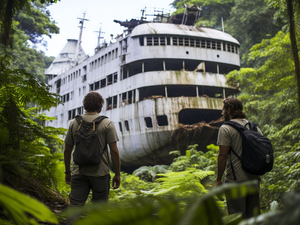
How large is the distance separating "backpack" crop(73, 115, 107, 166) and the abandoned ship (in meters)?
16.2

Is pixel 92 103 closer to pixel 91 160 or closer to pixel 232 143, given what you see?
pixel 91 160

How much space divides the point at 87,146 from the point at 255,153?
1.65 metres

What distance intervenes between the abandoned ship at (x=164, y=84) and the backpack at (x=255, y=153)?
16213 millimetres

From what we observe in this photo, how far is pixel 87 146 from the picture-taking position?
328cm

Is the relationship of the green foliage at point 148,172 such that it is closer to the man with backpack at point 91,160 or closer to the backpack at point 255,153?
the man with backpack at point 91,160

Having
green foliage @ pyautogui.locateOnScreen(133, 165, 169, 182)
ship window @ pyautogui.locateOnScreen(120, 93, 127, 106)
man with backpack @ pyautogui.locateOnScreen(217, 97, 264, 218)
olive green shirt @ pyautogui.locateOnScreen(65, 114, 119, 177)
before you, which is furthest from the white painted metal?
man with backpack @ pyautogui.locateOnScreen(217, 97, 264, 218)

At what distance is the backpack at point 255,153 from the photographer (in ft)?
9.75

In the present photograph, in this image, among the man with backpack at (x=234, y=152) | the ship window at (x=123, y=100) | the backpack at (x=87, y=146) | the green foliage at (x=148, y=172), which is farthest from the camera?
the ship window at (x=123, y=100)

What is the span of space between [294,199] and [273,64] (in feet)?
46.8

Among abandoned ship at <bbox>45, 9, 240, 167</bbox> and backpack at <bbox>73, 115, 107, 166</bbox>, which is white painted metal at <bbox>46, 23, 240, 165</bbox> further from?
backpack at <bbox>73, 115, 107, 166</bbox>

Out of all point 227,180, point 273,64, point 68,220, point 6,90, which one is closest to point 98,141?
point 68,220

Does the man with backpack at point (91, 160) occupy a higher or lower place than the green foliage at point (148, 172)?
higher

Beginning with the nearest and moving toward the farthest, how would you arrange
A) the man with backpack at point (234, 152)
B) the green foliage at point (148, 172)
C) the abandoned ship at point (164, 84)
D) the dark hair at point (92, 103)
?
1. the man with backpack at point (234, 152)
2. the dark hair at point (92, 103)
3. the green foliage at point (148, 172)
4. the abandoned ship at point (164, 84)

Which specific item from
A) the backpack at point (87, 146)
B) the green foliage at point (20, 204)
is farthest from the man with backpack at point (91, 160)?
the green foliage at point (20, 204)
